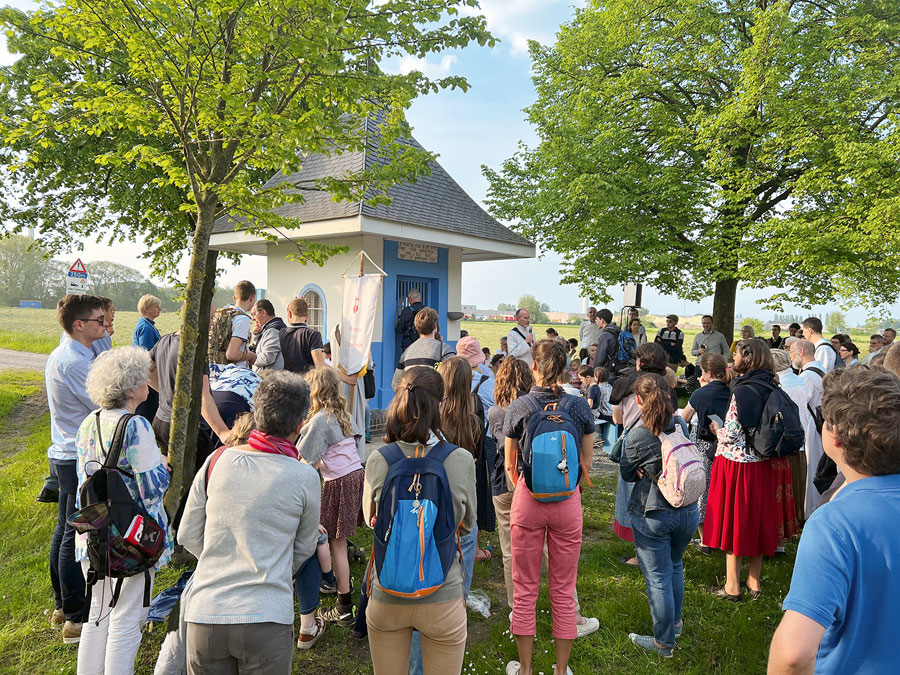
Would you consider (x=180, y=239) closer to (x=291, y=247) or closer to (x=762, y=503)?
(x=291, y=247)

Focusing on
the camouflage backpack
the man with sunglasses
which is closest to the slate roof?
the camouflage backpack

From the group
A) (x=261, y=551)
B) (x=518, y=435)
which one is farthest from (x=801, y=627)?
(x=518, y=435)

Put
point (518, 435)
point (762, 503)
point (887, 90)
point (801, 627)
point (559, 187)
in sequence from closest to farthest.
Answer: point (801, 627) → point (518, 435) → point (762, 503) → point (887, 90) → point (559, 187)

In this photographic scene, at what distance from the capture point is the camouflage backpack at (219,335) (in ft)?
16.3

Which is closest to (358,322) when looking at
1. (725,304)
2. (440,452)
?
(440,452)

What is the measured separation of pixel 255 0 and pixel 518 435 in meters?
3.60

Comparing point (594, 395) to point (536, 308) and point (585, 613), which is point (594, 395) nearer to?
point (585, 613)

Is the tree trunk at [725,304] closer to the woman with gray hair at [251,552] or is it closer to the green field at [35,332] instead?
the woman with gray hair at [251,552]

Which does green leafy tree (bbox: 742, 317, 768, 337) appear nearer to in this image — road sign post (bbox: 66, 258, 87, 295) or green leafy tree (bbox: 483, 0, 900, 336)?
green leafy tree (bbox: 483, 0, 900, 336)

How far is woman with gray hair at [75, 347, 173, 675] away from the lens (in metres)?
2.71

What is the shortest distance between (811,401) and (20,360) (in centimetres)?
2657

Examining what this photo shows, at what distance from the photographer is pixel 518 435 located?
3365 mm

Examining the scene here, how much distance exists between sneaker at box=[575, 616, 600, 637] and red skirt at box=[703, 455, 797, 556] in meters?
1.27

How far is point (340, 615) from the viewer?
Result: 12.4 ft
